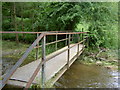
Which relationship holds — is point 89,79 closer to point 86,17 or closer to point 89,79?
point 89,79

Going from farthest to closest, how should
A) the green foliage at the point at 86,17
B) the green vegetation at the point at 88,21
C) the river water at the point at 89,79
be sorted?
the green foliage at the point at 86,17 < the green vegetation at the point at 88,21 < the river water at the point at 89,79

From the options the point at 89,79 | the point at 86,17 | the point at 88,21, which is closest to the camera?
the point at 89,79

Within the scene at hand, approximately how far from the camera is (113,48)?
348 inches

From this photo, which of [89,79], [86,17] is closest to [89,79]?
[89,79]

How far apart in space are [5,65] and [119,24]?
297 inches

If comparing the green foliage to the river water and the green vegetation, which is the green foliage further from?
the river water

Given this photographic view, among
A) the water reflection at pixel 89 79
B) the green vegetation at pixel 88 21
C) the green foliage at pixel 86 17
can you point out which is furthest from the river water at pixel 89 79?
the green foliage at pixel 86 17

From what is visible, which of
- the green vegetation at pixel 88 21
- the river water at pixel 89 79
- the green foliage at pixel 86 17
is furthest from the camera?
the green foliage at pixel 86 17

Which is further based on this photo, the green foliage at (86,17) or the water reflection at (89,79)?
the green foliage at (86,17)

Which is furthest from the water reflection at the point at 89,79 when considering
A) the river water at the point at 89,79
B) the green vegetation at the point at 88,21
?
the green vegetation at the point at 88,21

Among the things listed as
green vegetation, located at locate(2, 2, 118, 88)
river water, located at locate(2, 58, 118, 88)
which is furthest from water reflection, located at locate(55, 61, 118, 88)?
green vegetation, located at locate(2, 2, 118, 88)

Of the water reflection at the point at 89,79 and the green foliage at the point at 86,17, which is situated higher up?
the green foliage at the point at 86,17

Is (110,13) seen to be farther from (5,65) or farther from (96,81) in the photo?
(5,65)

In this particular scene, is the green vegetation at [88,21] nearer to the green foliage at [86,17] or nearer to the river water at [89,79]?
A: the green foliage at [86,17]
